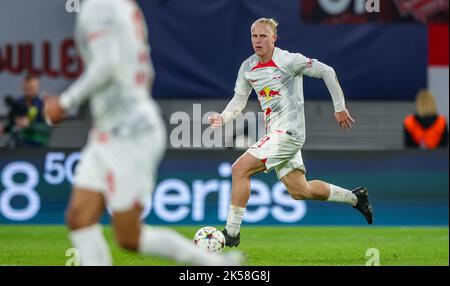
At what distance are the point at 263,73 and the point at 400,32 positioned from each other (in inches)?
231

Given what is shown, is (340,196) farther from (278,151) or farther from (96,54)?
(96,54)

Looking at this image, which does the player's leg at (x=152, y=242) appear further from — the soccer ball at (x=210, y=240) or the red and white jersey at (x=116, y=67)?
the soccer ball at (x=210, y=240)

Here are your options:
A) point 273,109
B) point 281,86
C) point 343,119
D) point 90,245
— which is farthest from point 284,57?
point 90,245

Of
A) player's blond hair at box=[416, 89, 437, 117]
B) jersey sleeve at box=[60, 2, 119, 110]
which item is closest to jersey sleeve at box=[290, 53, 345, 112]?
jersey sleeve at box=[60, 2, 119, 110]

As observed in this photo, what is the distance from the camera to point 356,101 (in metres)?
15.8

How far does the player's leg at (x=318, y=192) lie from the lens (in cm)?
1039

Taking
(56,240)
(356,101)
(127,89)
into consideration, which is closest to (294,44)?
(356,101)

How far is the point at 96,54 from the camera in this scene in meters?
6.52

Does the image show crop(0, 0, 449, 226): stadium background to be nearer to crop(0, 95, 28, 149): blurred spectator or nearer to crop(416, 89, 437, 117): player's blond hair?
crop(416, 89, 437, 117): player's blond hair

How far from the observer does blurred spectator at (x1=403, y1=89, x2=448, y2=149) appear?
1504cm

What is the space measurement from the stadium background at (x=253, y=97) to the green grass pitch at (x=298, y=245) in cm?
38

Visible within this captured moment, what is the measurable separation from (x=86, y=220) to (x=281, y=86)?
3855mm

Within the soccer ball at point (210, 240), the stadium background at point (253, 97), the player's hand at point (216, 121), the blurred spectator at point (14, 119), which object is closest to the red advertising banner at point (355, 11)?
the stadium background at point (253, 97)
